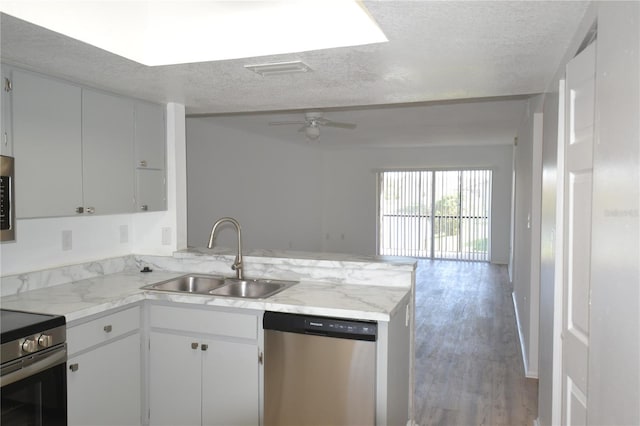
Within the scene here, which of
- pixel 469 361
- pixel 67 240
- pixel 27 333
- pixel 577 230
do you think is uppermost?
pixel 577 230

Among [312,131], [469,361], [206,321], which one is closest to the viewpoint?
[206,321]

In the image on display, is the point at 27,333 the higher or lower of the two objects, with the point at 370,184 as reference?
lower

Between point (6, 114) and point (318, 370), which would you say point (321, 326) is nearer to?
point (318, 370)

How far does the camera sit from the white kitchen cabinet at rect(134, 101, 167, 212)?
3.21 meters

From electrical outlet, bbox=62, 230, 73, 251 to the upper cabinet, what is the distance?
32 cm

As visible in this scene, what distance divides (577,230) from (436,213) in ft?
27.3

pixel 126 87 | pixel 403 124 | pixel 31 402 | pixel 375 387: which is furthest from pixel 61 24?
pixel 403 124

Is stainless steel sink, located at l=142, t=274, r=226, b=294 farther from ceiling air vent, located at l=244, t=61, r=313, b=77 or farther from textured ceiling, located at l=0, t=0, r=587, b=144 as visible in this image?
ceiling air vent, located at l=244, t=61, r=313, b=77

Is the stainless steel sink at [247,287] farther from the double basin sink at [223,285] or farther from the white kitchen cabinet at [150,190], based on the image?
the white kitchen cabinet at [150,190]

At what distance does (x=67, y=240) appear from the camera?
3021mm

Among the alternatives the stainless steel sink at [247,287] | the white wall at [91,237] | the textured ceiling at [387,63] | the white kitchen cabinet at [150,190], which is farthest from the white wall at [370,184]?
the stainless steel sink at [247,287]

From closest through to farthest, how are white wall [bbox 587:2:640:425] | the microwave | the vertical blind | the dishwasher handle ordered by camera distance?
1. white wall [bbox 587:2:640:425]
2. the microwave
3. the dishwasher handle
4. the vertical blind

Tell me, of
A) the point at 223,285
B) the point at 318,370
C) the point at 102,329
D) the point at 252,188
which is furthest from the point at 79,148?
the point at 252,188

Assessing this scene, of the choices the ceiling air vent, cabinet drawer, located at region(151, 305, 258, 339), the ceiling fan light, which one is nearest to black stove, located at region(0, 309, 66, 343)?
cabinet drawer, located at region(151, 305, 258, 339)
